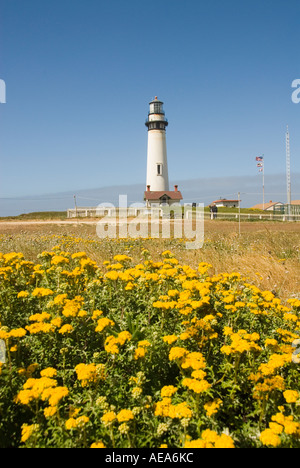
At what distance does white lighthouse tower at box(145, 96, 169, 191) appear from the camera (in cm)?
5081

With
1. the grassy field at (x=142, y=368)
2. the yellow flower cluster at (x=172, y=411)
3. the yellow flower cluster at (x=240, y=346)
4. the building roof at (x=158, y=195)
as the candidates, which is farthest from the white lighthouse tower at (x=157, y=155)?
the yellow flower cluster at (x=172, y=411)

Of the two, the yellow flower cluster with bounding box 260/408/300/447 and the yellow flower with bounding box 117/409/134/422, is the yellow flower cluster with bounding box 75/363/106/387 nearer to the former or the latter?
the yellow flower with bounding box 117/409/134/422

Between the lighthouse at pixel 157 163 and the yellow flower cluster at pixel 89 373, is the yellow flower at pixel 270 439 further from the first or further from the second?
the lighthouse at pixel 157 163

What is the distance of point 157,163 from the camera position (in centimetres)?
5066

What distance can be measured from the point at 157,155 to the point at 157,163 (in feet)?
4.51

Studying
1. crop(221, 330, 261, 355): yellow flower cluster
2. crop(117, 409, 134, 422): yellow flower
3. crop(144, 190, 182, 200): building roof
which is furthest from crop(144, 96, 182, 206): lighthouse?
crop(117, 409, 134, 422): yellow flower

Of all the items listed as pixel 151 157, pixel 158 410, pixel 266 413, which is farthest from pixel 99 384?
pixel 151 157

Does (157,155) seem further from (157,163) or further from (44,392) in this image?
(44,392)

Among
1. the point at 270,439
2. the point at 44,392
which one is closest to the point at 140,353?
the point at 44,392

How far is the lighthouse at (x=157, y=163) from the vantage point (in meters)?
50.8

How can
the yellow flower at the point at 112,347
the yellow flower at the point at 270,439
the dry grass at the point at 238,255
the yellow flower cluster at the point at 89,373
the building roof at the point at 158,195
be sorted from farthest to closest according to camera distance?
the building roof at the point at 158,195
the dry grass at the point at 238,255
the yellow flower at the point at 112,347
the yellow flower cluster at the point at 89,373
the yellow flower at the point at 270,439

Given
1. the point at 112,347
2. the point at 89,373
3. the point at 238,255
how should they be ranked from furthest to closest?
1. the point at 238,255
2. the point at 112,347
3. the point at 89,373
